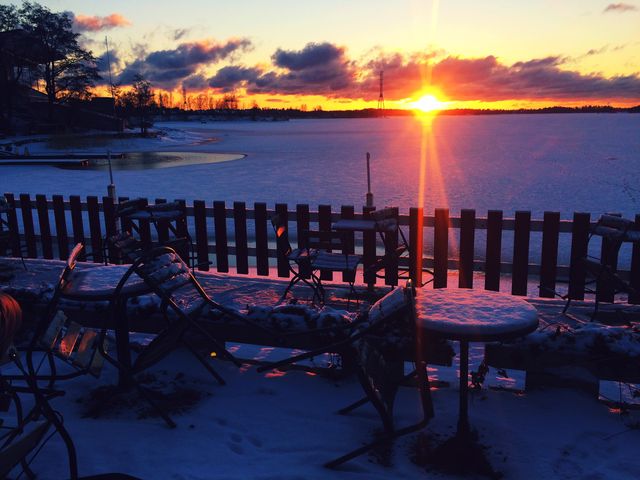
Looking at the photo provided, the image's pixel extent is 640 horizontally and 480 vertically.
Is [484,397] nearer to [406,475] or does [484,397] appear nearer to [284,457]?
[406,475]

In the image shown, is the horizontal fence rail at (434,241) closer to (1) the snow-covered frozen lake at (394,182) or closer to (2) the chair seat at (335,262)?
(2) the chair seat at (335,262)

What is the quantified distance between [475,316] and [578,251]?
427 cm

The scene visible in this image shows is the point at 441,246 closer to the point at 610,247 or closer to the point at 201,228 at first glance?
the point at 610,247

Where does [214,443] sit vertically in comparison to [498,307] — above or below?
below

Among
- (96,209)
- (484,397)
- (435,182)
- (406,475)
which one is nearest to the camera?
(406,475)

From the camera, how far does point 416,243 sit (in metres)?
7.32

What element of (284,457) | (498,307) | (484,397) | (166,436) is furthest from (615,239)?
(166,436)

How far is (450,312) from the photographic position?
10.6 ft

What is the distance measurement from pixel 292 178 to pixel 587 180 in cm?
1233

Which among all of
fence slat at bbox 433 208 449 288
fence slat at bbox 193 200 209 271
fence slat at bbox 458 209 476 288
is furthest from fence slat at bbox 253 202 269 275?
fence slat at bbox 458 209 476 288

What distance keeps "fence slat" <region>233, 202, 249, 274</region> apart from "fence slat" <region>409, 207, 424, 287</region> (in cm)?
227

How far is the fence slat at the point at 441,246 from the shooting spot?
7109mm

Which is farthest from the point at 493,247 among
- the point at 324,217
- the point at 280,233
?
the point at 280,233

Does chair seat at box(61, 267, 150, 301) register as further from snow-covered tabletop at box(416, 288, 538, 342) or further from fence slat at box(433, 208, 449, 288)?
fence slat at box(433, 208, 449, 288)
